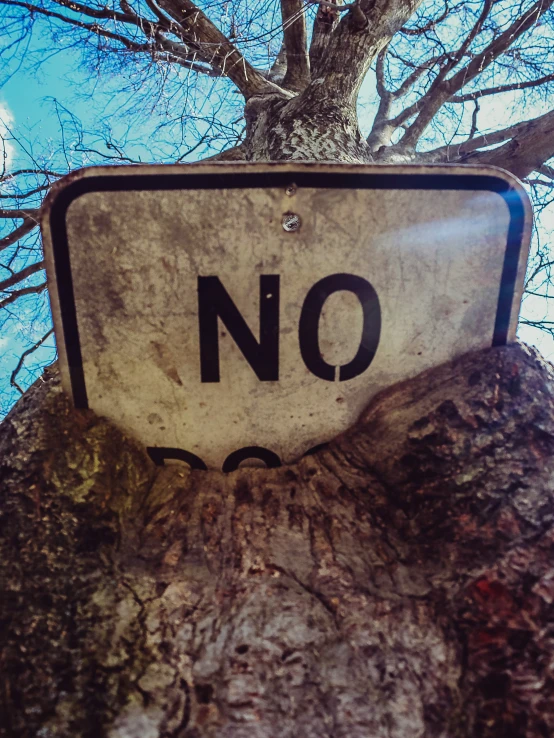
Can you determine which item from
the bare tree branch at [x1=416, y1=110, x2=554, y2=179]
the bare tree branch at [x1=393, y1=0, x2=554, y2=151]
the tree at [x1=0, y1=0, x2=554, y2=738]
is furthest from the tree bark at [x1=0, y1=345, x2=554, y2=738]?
the bare tree branch at [x1=393, y1=0, x2=554, y2=151]

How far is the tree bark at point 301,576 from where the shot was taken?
0.69 metres

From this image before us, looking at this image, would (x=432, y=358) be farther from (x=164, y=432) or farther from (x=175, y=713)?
(x=175, y=713)

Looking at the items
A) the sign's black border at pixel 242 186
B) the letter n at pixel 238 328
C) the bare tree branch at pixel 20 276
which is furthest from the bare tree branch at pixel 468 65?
the bare tree branch at pixel 20 276

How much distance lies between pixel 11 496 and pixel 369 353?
825 millimetres

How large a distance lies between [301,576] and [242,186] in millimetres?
801

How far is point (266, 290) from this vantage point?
1.05 m

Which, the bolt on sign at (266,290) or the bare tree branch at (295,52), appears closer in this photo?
the bolt on sign at (266,290)

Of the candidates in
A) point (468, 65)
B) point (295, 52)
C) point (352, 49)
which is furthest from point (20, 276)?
point (468, 65)

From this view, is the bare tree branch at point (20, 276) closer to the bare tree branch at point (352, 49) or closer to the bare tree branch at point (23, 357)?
the bare tree branch at point (23, 357)

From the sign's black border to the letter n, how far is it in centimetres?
21

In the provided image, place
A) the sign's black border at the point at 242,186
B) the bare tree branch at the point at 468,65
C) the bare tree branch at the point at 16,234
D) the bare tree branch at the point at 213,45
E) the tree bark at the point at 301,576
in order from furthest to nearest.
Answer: the bare tree branch at the point at 16,234, the bare tree branch at the point at 468,65, the bare tree branch at the point at 213,45, the sign's black border at the point at 242,186, the tree bark at the point at 301,576

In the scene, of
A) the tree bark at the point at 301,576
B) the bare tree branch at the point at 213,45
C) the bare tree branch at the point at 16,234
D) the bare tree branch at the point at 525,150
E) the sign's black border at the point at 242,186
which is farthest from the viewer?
the bare tree branch at the point at 16,234

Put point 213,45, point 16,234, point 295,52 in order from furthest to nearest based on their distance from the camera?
point 16,234
point 295,52
point 213,45

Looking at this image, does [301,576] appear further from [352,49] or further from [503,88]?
[503,88]
